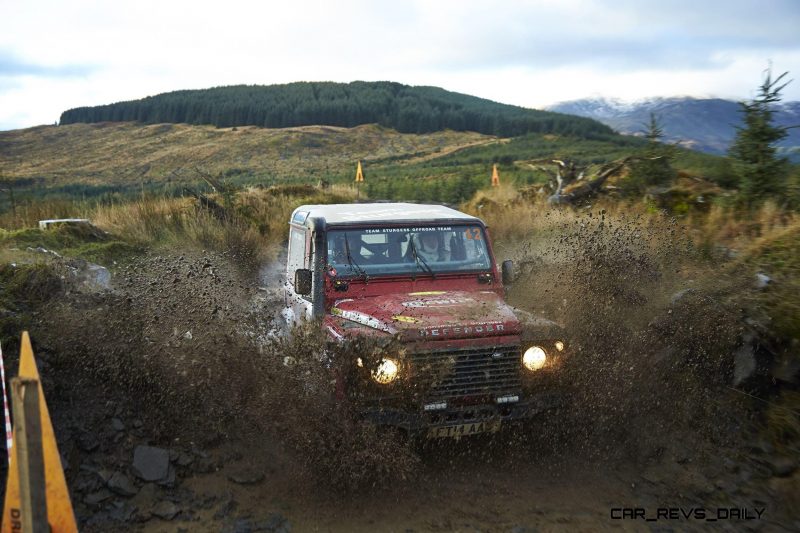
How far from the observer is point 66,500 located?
3213mm

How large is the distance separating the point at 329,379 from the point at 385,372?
392 millimetres

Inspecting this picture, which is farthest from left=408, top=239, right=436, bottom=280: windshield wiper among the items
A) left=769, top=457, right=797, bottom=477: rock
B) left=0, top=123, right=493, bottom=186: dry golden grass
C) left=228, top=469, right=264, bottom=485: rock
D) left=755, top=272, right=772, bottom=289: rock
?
left=0, top=123, right=493, bottom=186: dry golden grass

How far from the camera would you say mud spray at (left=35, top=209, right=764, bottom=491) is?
4.46m

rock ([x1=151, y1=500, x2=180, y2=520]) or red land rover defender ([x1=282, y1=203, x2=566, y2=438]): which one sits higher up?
red land rover defender ([x1=282, y1=203, x2=566, y2=438])

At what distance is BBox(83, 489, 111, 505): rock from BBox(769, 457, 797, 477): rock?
15.4 feet

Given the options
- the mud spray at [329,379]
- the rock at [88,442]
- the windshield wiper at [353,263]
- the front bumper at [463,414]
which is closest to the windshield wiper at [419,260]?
the windshield wiper at [353,263]

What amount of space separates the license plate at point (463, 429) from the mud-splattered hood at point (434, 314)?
591mm

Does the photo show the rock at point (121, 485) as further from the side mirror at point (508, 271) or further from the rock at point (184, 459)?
the side mirror at point (508, 271)

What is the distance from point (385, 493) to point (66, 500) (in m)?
2.02

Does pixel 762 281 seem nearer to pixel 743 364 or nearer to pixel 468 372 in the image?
pixel 743 364

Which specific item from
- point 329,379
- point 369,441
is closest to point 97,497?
point 329,379

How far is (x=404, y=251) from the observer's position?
5605mm

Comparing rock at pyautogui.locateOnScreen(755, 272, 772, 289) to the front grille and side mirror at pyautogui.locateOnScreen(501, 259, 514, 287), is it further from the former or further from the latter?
the front grille

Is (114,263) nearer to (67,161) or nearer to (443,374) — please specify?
(443,374)
